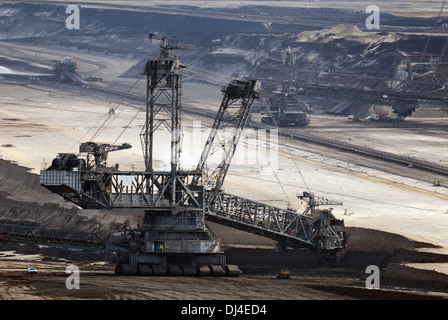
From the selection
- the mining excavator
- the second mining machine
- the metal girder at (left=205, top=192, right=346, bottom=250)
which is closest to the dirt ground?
the metal girder at (left=205, top=192, right=346, bottom=250)

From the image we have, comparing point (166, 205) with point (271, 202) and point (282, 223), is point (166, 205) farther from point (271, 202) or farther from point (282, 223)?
point (271, 202)

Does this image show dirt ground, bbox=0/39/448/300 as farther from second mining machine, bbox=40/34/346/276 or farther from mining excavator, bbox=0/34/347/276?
second mining machine, bbox=40/34/346/276

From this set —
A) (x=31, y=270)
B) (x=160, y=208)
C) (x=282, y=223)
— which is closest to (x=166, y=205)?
(x=160, y=208)

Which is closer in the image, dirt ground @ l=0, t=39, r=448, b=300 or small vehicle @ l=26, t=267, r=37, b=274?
dirt ground @ l=0, t=39, r=448, b=300

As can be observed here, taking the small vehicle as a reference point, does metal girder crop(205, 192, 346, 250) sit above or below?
above

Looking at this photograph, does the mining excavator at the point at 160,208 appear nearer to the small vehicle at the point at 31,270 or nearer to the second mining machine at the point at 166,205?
the second mining machine at the point at 166,205

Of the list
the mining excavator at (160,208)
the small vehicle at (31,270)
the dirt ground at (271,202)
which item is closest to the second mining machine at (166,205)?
the mining excavator at (160,208)

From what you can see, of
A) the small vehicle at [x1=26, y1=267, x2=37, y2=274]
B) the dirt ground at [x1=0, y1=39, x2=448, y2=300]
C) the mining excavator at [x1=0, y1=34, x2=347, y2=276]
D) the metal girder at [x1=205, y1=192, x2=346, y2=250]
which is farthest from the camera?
the metal girder at [x1=205, y1=192, x2=346, y2=250]
